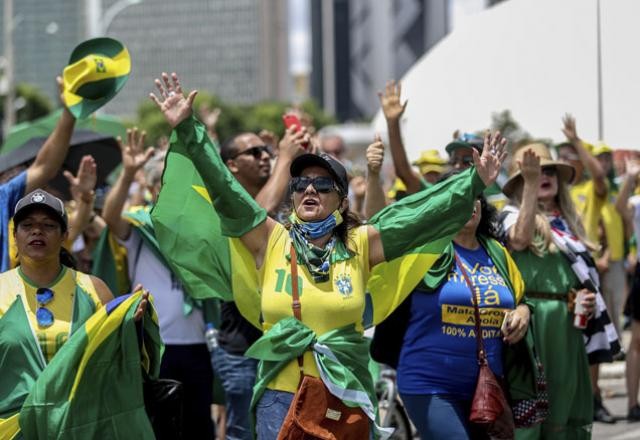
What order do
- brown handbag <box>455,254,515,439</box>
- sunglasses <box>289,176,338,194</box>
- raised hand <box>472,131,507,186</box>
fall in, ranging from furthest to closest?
brown handbag <box>455,254,515,439</box>, raised hand <box>472,131,507,186</box>, sunglasses <box>289,176,338,194</box>

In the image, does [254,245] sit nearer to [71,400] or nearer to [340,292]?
[340,292]

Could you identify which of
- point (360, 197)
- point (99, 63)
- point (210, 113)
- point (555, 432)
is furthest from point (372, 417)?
point (210, 113)

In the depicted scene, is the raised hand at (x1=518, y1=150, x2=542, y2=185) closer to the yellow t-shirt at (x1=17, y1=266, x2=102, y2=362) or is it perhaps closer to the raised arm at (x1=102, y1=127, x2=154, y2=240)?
the raised arm at (x1=102, y1=127, x2=154, y2=240)

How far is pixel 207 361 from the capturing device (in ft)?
24.1

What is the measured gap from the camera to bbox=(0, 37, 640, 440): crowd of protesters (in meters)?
5.29

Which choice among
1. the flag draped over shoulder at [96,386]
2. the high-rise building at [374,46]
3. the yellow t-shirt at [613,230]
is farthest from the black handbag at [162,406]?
the high-rise building at [374,46]

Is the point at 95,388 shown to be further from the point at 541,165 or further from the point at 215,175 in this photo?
the point at 541,165

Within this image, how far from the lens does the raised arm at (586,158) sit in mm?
8680

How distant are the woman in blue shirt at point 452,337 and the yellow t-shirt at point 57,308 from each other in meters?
1.60

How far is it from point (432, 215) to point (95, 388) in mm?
1595

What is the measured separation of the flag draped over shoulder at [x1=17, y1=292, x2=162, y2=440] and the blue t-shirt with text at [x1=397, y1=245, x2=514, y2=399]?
1395 millimetres

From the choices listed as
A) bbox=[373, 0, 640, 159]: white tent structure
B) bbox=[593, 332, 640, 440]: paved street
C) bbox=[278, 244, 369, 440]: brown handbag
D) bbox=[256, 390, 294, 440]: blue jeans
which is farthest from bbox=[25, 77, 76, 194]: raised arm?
bbox=[593, 332, 640, 440]: paved street

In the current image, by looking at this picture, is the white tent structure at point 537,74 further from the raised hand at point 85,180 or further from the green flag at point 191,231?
the green flag at point 191,231

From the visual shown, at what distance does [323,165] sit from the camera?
17.7 feet
